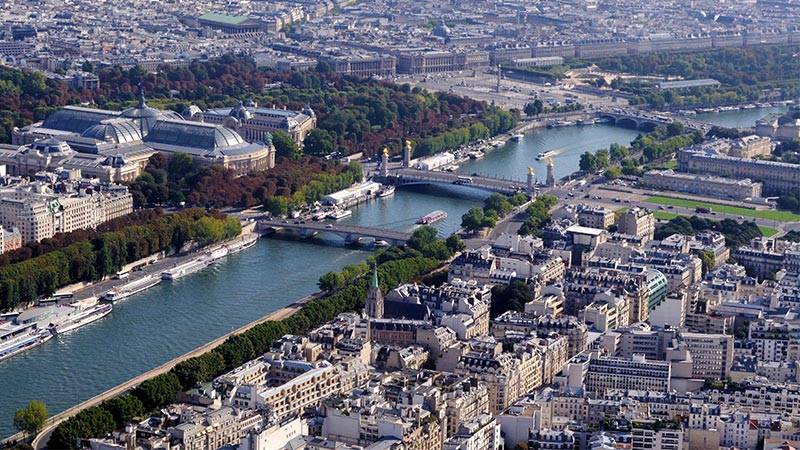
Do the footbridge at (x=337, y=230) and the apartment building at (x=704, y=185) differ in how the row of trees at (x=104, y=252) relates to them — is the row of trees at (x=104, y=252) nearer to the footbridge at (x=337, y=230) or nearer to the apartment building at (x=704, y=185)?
the footbridge at (x=337, y=230)

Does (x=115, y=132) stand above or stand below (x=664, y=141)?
above

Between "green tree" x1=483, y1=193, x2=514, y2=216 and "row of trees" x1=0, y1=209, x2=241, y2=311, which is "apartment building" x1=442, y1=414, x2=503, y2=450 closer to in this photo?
"row of trees" x1=0, y1=209, x2=241, y2=311

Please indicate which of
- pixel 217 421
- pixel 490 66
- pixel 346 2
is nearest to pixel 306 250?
pixel 217 421

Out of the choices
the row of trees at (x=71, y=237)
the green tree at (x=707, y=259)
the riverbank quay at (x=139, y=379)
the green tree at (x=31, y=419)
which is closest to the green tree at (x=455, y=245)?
the riverbank quay at (x=139, y=379)

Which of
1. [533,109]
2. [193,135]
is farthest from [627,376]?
[533,109]

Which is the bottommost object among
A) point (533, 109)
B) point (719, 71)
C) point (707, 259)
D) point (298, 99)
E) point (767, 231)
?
point (719, 71)

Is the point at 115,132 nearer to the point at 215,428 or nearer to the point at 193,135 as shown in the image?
the point at 193,135
